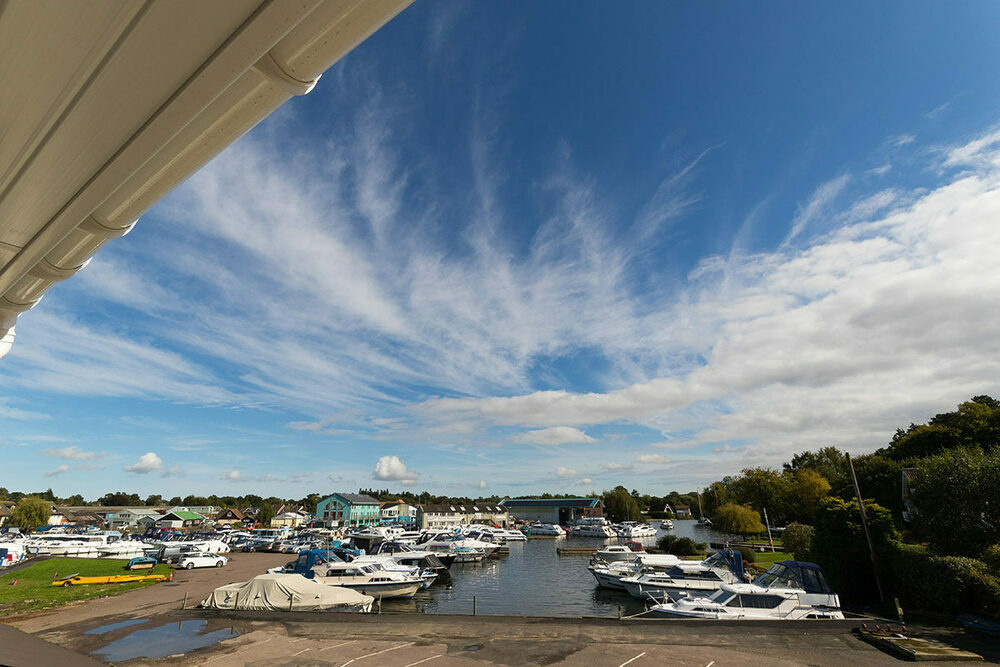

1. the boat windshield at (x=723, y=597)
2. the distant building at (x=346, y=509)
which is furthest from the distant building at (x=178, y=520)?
the boat windshield at (x=723, y=597)

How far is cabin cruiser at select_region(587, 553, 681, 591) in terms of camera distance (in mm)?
34656

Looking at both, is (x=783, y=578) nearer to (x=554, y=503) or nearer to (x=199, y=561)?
(x=199, y=561)

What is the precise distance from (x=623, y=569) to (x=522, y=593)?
783 centimetres

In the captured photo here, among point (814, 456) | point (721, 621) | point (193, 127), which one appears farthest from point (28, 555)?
point (814, 456)

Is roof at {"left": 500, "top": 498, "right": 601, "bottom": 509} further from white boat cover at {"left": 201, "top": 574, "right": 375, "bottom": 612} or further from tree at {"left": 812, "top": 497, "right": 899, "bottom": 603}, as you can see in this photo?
white boat cover at {"left": 201, "top": 574, "right": 375, "bottom": 612}

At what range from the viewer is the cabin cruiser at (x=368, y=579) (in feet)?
102

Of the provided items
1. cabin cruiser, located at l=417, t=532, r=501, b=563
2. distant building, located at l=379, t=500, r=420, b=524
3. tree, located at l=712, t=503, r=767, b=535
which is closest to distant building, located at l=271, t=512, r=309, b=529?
distant building, located at l=379, t=500, r=420, b=524

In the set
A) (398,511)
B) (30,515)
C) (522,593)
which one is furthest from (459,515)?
(522,593)

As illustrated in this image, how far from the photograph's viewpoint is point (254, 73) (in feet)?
10.5

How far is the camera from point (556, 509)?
135000mm

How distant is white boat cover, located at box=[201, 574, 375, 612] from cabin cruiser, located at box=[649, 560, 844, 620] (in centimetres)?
1592

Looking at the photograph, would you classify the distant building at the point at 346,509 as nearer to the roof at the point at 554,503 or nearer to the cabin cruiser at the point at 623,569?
the roof at the point at 554,503

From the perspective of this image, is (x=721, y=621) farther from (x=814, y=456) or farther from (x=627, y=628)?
(x=814, y=456)

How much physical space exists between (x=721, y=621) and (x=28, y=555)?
Result: 219 feet
